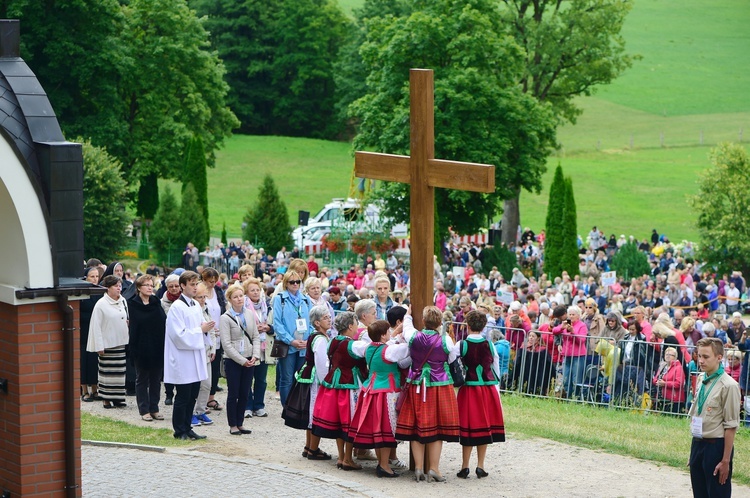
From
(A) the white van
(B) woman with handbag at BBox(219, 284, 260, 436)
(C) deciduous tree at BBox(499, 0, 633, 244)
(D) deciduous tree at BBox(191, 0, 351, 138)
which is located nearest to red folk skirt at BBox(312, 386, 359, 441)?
(B) woman with handbag at BBox(219, 284, 260, 436)

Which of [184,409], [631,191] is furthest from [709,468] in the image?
[631,191]

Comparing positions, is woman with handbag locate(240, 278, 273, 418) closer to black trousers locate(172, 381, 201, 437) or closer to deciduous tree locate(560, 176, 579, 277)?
black trousers locate(172, 381, 201, 437)

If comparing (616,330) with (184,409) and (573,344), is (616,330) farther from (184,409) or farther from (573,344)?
(184,409)

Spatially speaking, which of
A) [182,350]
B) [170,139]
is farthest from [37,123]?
[170,139]

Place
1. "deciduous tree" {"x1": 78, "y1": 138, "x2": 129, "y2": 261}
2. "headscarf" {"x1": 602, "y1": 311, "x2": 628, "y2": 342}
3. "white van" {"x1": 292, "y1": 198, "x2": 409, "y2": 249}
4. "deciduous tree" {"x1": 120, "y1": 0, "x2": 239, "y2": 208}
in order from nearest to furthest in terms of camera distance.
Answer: "headscarf" {"x1": 602, "y1": 311, "x2": 628, "y2": 342}
"deciduous tree" {"x1": 78, "y1": 138, "x2": 129, "y2": 261}
"white van" {"x1": 292, "y1": 198, "x2": 409, "y2": 249}
"deciduous tree" {"x1": 120, "y1": 0, "x2": 239, "y2": 208}

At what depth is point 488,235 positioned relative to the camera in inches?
1757

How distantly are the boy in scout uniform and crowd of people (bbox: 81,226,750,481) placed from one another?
2.00m

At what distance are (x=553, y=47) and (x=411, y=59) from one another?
6875 millimetres

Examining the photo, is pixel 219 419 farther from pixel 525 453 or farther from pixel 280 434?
pixel 525 453

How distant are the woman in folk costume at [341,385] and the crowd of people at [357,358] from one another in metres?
0.01

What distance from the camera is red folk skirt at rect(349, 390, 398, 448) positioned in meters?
9.91

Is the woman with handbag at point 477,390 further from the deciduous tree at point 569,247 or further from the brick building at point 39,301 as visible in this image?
the deciduous tree at point 569,247

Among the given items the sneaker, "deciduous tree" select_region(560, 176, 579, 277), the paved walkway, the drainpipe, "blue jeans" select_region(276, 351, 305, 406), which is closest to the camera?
the drainpipe

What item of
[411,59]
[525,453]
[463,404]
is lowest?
[525,453]
